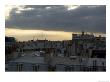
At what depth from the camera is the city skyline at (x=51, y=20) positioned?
3518mm

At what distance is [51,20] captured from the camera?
3555 mm

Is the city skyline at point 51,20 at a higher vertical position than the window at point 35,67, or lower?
higher

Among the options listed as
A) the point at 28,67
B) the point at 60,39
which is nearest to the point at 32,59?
the point at 28,67

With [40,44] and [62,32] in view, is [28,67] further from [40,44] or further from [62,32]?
[62,32]

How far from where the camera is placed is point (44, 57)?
3582 mm

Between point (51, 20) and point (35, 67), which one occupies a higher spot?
point (51, 20)

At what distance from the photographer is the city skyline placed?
11.5ft

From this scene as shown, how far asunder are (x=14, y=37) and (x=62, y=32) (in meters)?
0.47

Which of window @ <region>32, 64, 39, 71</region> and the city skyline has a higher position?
the city skyline

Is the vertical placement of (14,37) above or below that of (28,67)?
above

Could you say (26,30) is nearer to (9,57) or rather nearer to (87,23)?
(9,57)
